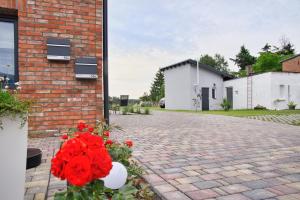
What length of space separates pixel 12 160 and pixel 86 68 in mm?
3922

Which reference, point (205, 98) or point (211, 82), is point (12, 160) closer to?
point (205, 98)

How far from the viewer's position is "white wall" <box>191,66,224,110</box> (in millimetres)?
25078

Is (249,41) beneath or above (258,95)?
above

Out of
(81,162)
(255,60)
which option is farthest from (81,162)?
(255,60)

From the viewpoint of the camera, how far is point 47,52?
5.35 m

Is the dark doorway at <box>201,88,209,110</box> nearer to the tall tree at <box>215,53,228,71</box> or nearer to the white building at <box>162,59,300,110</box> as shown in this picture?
Answer: the white building at <box>162,59,300,110</box>

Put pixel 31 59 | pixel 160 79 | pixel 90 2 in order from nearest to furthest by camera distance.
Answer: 1. pixel 31 59
2. pixel 90 2
3. pixel 160 79

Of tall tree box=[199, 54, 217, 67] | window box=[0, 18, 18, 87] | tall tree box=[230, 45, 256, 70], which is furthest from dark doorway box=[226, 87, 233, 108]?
tall tree box=[199, 54, 217, 67]

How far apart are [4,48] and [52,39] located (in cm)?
111

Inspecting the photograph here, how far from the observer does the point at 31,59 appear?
5281 mm

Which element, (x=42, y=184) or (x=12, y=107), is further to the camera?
(x=42, y=184)

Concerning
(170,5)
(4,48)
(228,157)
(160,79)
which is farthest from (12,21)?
(160,79)

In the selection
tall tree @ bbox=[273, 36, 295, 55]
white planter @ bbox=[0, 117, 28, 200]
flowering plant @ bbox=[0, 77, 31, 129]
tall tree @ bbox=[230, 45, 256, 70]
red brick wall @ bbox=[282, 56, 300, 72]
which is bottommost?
white planter @ bbox=[0, 117, 28, 200]

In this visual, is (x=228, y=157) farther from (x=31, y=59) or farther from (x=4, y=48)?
(x=4, y=48)
